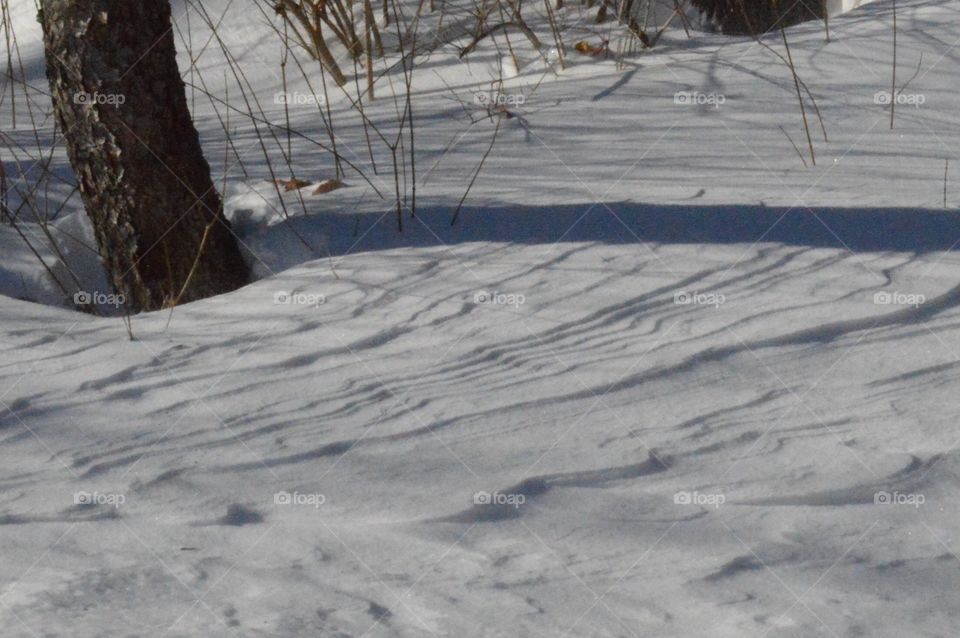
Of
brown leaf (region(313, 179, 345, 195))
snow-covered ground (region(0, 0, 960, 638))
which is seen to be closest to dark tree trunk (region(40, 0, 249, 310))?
snow-covered ground (region(0, 0, 960, 638))

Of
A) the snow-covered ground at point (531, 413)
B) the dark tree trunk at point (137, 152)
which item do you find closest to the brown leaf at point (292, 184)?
the snow-covered ground at point (531, 413)

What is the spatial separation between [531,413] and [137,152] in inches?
60.7

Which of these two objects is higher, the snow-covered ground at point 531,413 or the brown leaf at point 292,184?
the brown leaf at point 292,184

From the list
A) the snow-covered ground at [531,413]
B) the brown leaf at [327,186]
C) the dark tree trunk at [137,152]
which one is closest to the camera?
the snow-covered ground at [531,413]

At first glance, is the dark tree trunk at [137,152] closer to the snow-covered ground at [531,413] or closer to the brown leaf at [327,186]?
the snow-covered ground at [531,413]

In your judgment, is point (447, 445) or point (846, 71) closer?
point (447, 445)

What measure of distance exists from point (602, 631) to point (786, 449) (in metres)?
0.59

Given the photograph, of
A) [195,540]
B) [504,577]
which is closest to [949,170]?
[504,577]

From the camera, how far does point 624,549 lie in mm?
1647

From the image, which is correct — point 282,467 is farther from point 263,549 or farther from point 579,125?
point 579,125

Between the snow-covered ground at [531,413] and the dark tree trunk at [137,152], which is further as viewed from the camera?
the dark tree trunk at [137,152]

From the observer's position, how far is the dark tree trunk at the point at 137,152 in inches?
113

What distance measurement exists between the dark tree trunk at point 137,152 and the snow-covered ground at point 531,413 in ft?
0.61

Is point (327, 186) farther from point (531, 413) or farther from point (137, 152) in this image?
point (531, 413)
